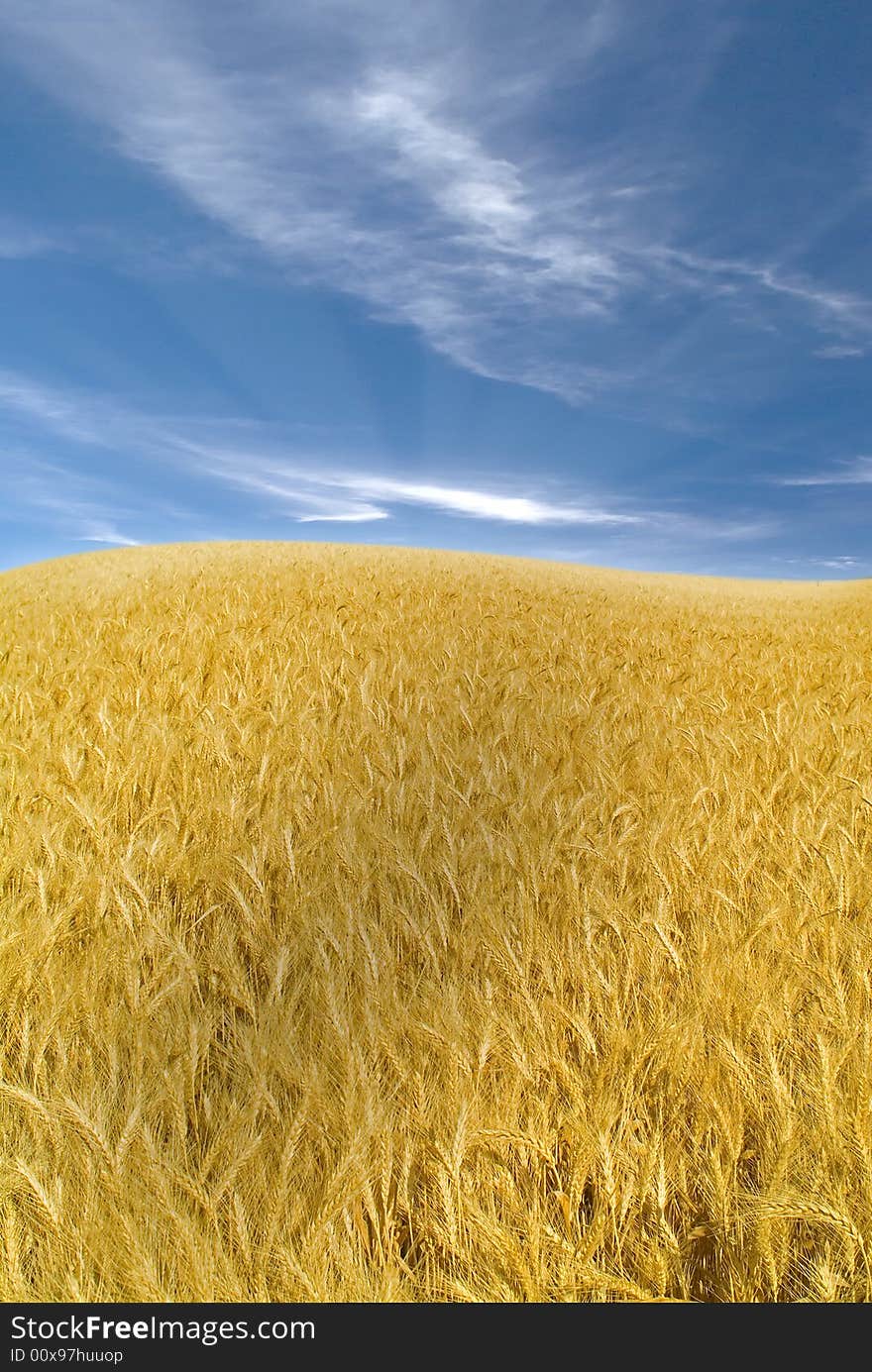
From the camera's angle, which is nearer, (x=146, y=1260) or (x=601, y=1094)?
(x=146, y=1260)

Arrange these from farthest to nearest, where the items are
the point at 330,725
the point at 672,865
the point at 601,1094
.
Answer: the point at 330,725 → the point at 672,865 → the point at 601,1094

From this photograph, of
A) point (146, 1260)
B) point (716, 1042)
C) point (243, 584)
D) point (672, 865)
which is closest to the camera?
point (146, 1260)

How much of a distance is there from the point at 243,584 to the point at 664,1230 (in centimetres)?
743

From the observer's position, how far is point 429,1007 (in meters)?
1.23

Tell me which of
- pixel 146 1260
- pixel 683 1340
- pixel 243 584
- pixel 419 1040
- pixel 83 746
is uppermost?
pixel 243 584

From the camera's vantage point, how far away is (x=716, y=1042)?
1141 mm

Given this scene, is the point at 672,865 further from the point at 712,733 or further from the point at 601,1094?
the point at 712,733

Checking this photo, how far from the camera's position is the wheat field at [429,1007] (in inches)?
34.9

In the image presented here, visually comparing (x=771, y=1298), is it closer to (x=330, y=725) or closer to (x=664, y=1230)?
(x=664, y=1230)

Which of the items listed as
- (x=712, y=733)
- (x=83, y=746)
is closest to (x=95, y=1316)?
(x=83, y=746)

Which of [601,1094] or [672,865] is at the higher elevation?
[672,865]

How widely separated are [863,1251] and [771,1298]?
0.14 m

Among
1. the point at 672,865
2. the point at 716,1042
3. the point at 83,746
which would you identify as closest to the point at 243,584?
the point at 83,746

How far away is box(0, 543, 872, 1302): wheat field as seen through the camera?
89 centimetres
